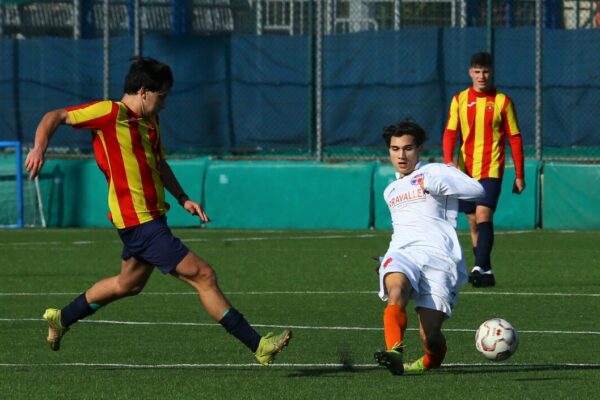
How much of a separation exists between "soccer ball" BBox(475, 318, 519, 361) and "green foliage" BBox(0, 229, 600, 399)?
10 cm

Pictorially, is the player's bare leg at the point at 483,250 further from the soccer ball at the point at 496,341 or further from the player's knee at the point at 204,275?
the player's knee at the point at 204,275

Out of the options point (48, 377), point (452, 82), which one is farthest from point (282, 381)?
point (452, 82)

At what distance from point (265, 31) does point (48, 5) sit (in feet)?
12.1

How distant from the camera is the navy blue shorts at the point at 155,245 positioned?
28.9 ft

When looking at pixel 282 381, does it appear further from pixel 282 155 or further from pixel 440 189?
pixel 282 155

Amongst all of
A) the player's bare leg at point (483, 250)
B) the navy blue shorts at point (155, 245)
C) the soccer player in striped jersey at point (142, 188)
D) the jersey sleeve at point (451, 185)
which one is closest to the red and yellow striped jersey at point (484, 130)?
the player's bare leg at point (483, 250)

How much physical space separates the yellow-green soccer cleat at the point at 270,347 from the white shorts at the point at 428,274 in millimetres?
593

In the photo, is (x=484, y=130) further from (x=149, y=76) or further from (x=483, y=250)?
(x=149, y=76)

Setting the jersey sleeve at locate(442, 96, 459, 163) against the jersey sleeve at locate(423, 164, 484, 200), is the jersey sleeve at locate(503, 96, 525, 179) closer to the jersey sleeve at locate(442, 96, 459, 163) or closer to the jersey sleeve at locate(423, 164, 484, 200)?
the jersey sleeve at locate(442, 96, 459, 163)

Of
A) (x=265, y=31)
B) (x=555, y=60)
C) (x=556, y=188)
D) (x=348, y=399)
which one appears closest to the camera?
(x=348, y=399)

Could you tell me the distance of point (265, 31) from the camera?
23.6 m

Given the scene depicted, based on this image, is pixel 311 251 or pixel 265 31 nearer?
pixel 311 251

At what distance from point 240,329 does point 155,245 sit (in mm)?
681

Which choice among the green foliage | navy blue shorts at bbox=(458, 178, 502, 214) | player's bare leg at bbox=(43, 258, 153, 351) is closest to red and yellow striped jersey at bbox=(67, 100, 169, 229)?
player's bare leg at bbox=(43, 258, 153, 351)
